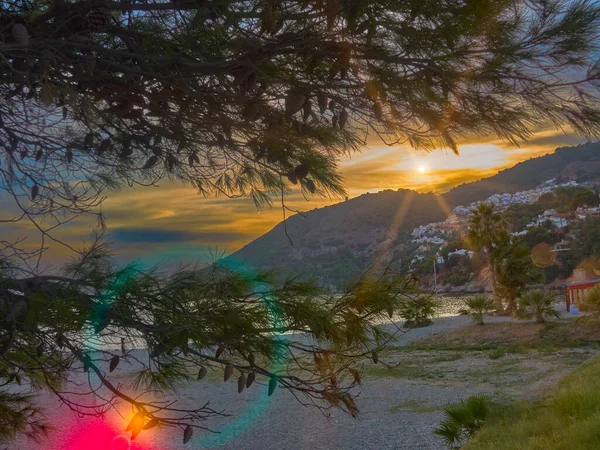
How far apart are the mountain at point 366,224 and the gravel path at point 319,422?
2929mm

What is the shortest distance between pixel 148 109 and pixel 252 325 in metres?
1.47

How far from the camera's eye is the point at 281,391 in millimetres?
14602

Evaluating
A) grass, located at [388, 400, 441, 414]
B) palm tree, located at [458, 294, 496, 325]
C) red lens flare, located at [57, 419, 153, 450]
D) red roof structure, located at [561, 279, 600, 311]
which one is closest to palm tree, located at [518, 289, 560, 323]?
palm tree, located at [458, 294, 496, 325]

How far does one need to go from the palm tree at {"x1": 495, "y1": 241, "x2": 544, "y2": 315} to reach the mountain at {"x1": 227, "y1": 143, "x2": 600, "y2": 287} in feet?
11.8

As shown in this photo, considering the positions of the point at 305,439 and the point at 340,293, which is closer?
the point at 340,293

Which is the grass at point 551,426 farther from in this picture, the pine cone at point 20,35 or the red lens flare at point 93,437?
the red lens flare at point 93,437

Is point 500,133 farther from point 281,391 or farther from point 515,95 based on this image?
point 281,391

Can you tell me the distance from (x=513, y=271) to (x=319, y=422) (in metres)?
13.8

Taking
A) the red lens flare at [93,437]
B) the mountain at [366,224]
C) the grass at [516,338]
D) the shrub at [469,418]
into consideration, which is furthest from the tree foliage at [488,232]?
the shrub at [469,418]

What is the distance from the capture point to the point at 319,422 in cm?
1124

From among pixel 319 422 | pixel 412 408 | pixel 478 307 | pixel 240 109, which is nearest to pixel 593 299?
pixel 478 307

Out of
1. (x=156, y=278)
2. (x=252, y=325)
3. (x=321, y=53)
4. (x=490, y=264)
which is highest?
(x=321, y=53)

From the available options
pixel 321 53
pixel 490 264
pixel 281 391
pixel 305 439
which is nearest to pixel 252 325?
pixel 321 53

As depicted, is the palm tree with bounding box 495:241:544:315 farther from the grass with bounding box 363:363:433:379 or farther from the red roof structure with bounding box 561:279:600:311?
the grass with bounding box 363:363:433:379
